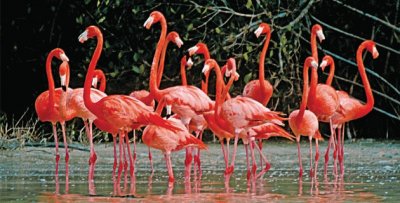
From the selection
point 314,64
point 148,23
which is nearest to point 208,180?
point 314,64

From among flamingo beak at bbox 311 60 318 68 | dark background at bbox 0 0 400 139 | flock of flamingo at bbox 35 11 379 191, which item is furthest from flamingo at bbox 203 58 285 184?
dark background at bbox 0 0 400 139

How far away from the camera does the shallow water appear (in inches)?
301

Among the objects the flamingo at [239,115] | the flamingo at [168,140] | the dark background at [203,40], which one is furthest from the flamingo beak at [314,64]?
the dark background at [203,40]

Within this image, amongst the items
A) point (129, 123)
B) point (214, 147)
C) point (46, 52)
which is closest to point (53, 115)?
point (129, 123)

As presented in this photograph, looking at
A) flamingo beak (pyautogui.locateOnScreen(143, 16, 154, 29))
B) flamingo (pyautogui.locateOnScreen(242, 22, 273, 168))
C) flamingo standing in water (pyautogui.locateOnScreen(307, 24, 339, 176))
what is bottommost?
flamingo standing in water (pyautogui.locateOnScreen(307, 24, 339, 176))

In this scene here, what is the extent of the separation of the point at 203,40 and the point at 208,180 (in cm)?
356

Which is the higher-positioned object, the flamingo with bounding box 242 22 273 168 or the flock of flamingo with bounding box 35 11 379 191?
the flamingo with bounding box 242 22 273 168

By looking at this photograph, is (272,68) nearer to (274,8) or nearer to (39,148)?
(274,8)

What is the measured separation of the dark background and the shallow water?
1.05 metres

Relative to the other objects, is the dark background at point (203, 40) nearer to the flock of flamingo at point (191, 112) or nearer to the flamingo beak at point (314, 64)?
the flock of flamingo at point (191, 112)

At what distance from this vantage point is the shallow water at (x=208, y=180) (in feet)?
25.1

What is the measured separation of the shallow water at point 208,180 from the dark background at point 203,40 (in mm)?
1046

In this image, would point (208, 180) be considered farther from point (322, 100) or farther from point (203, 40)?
point (203, 40)

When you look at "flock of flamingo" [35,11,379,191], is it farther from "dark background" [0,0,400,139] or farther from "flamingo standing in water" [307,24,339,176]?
"dark background" [0,0,400,139]
